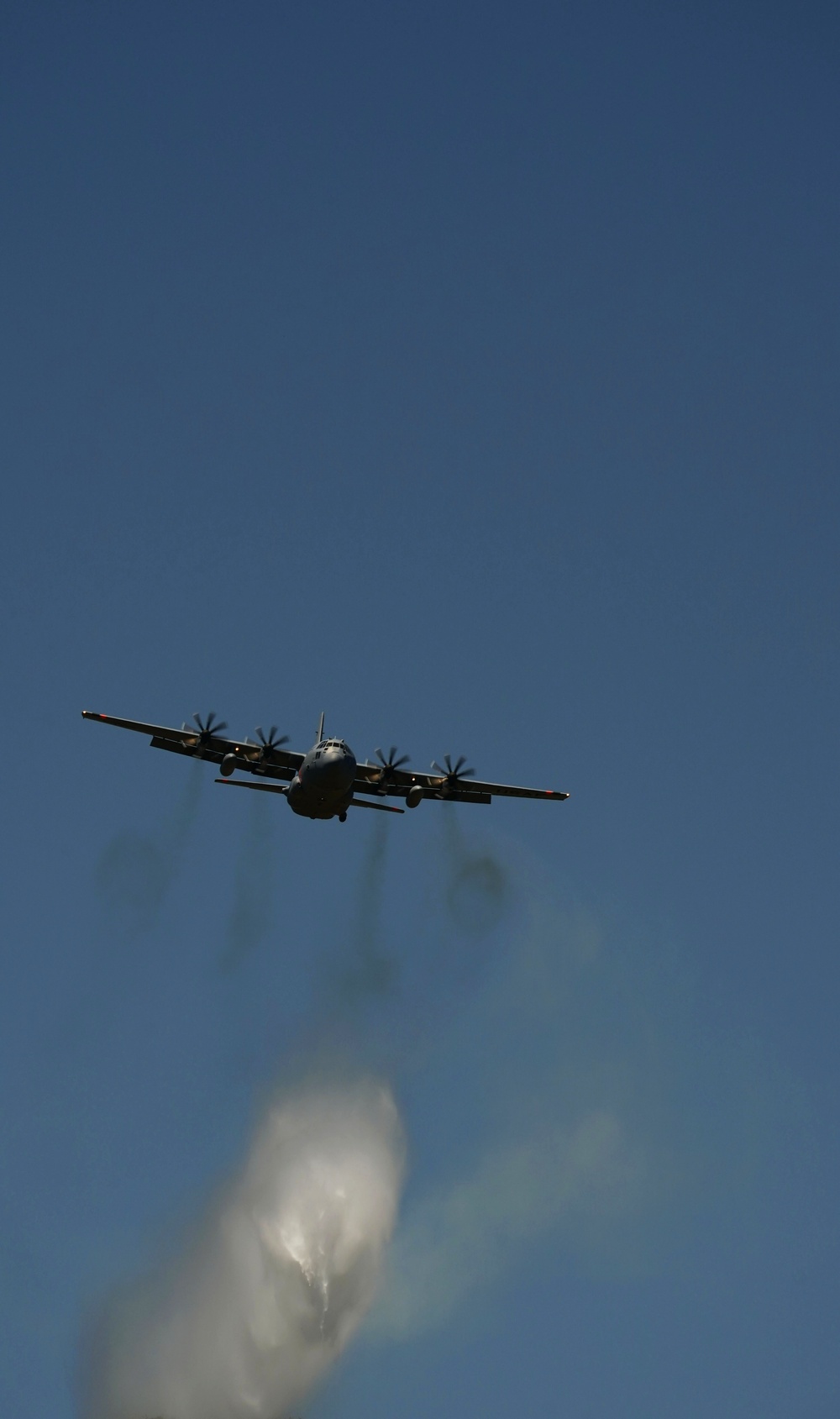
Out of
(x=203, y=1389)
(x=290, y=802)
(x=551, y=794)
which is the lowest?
(x=203, y=1389)

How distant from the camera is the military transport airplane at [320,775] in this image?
61.6 meters

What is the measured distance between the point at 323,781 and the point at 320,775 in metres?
0.33

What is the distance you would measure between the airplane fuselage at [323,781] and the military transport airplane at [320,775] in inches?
1.4

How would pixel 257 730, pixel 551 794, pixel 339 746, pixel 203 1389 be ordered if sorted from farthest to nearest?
pixel 203 1389 < pixel 551 794 < pixel 257 730 < pixel 339 746

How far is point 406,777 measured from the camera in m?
68.2

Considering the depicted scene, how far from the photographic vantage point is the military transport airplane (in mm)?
61594

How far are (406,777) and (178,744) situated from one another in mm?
10800

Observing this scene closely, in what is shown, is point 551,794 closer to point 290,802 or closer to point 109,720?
point 290,802

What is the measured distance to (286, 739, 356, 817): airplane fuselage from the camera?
60875mm

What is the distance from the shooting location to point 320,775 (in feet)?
200

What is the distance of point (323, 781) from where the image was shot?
6109 centimetres

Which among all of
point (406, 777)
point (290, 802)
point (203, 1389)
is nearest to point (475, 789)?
point (406, 777)

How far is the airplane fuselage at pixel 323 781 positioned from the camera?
6088 cm

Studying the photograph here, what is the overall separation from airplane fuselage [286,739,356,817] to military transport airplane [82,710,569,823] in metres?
0.04
